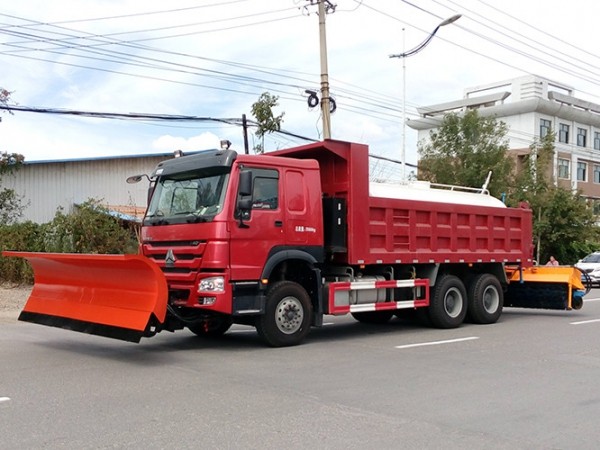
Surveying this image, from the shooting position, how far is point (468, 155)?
32.1 m

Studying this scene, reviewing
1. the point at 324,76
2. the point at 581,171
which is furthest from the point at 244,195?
the point at 581,171

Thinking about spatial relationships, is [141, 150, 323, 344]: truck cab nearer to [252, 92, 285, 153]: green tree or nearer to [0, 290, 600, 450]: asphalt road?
[0, 290, 600, 450]: asphalt road

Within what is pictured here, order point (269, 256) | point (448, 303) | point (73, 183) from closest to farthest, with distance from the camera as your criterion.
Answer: point (269, 256), point (448, 303), point (73, 183)

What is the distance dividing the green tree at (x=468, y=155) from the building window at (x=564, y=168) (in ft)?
69.6

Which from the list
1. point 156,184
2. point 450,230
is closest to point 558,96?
point 450,230

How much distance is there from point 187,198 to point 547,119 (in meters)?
46.4

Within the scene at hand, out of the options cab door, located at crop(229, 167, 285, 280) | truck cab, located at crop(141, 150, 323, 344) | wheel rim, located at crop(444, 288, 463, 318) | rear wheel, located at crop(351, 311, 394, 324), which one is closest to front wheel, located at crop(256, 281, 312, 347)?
truck cab, located at crop(141, 150, 323, 344)

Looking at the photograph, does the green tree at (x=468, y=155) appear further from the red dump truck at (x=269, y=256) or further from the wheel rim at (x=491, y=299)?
the red dump truck at (x=269, y=256)

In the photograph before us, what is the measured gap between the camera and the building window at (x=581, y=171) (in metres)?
54.3

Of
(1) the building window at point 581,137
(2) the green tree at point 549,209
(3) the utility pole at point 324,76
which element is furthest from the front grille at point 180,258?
(1) the building window at point 581,137

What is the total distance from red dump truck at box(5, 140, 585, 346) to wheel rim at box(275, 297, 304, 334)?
2cm

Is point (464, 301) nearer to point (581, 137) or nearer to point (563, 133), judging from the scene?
point (563, 133)

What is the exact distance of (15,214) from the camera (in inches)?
926

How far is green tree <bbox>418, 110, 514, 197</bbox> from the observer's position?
31.8 meters
